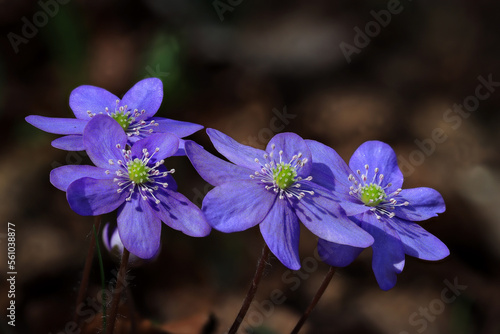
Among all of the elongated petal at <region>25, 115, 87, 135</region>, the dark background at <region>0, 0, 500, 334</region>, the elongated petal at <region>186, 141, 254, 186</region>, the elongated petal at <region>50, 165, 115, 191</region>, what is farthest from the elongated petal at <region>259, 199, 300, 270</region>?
the dark background at <region>0, 0, 500, 334</region>

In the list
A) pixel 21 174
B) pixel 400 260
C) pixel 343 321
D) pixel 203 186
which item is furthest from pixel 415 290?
pixel 21 174

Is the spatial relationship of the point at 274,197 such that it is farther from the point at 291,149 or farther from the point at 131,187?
the point at 131,187

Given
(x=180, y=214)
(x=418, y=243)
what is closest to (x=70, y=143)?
(x=180, y=214)

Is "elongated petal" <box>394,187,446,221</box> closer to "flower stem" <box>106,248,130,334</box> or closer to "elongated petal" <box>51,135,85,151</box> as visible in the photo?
"flower stem" <box>106,248,130,334</box>

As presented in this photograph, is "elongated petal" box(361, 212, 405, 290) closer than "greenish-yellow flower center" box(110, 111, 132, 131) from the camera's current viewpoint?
Yes

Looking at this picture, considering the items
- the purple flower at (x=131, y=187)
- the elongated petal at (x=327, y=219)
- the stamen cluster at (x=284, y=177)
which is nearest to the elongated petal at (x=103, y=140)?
the purple flower at (x=131, y=187)

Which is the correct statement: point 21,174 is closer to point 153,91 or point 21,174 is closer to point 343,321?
point 153,91
